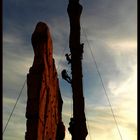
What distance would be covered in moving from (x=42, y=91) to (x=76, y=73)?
365 centimetres

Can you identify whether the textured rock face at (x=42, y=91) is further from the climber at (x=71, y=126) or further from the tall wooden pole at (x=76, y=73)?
the tall wooden pole at (x=76, y=73)

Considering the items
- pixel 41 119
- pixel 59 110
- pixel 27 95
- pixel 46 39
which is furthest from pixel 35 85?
pixel 59 110

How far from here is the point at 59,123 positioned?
1775 cm

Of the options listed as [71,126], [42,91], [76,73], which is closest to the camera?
[42,91]

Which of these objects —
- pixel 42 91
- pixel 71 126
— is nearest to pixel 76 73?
pixel 71 126

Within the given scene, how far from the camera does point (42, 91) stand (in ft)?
44.2

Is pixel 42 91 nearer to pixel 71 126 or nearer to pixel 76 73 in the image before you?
pixel 71 126

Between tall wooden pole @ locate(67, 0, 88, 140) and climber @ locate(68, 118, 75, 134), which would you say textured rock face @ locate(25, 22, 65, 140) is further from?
tall wooden pole @ locate(67, 0, 88, 140)

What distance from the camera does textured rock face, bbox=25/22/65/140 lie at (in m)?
12.6

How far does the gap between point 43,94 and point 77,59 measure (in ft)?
13.1

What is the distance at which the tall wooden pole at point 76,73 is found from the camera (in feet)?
51.8

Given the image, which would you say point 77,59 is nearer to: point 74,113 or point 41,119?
point 74,113

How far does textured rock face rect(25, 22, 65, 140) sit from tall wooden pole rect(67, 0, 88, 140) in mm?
962

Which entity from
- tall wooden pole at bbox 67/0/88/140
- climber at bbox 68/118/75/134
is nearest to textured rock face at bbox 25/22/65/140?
climber at bbox 68/118/75/134
